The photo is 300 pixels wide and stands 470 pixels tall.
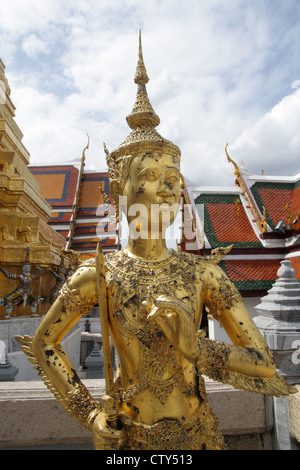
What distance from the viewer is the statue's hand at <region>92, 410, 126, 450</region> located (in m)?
1.61

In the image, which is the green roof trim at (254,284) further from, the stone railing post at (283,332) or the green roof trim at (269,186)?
the stone railing post at (283,332)

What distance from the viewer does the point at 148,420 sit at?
1712mm

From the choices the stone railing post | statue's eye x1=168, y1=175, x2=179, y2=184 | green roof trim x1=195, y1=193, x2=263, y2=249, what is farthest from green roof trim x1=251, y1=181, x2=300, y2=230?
statue's eye x1=168, y1=175, x2=179, y2=184

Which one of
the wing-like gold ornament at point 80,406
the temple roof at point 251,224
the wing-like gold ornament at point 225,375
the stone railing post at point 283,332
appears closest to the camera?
the wing-like gold ornament at point 225,375

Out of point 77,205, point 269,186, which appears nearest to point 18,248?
point 269,186

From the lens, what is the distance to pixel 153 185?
6.43 feet

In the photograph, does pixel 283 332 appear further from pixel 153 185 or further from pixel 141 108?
pixel 141 108

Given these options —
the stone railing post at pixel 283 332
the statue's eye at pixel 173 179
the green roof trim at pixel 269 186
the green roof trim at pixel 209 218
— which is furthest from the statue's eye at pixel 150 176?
the green roof trim at pixel 269 186

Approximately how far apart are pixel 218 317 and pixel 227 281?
0.82 feet

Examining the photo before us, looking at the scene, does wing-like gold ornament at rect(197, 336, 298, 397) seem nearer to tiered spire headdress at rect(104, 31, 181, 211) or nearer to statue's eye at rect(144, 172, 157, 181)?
statue's eye at rect(144, 172, 157, 181)

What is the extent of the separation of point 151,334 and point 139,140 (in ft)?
4.13

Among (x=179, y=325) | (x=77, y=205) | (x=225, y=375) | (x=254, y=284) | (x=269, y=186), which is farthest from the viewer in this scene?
(x=77, y=205)

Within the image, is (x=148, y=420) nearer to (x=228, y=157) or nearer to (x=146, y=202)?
(x=146, y=202)

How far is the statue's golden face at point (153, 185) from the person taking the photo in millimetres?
1955
